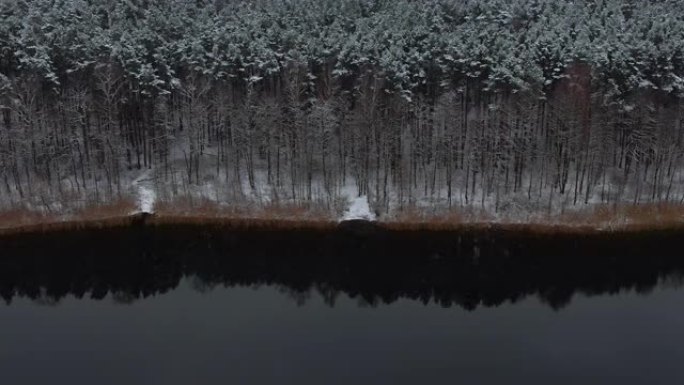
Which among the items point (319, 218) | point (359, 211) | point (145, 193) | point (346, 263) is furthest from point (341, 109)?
point (145, 193)

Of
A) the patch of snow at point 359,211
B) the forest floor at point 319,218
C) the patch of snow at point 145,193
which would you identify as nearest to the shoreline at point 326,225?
the forest floor at point 319,218

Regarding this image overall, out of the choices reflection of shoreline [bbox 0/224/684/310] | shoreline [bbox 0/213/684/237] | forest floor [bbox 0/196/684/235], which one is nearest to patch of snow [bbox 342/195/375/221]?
forest floor [bbox 0/196/684/235]

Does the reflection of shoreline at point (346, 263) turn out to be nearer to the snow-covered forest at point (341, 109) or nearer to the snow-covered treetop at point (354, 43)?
the snow-covered forest at point (341, 109)

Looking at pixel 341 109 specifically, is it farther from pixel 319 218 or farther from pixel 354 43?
pixel 319 218

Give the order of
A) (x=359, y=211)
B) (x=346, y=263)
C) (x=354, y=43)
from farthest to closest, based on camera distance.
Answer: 1. (x=354, y=43)
2. (x=359, y=211)
3. (x=346, y=263)

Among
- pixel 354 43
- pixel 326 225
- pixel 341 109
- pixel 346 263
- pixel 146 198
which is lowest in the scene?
pixel 346 263

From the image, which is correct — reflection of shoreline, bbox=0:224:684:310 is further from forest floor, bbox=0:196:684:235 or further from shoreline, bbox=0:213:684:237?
forest floor, bbox=0:196:684:235

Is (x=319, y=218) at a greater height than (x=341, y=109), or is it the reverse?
(x=341, y=109)

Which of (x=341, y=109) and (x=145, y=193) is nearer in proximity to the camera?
(x=145, y=193)
